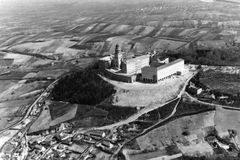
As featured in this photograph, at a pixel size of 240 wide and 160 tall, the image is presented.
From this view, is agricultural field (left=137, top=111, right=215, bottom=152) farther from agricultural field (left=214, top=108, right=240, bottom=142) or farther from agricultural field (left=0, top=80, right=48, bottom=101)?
agricultural field (left=0, top=80, right=48, bottom=101)

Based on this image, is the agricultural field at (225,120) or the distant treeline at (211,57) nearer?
the agricultural field at (225,120)

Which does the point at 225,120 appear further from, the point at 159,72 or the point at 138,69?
the point at 138,69

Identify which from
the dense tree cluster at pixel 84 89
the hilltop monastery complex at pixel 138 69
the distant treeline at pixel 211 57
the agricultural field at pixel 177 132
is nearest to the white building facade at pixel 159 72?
the hilltop monastery complex at pixel 138 69

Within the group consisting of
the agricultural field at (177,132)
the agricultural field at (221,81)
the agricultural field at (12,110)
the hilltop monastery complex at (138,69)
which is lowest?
the agricultural field at (12,110)

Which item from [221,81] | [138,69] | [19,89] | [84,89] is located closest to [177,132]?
[221,81]

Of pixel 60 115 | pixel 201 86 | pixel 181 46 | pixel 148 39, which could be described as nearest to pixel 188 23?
pixel 148 39

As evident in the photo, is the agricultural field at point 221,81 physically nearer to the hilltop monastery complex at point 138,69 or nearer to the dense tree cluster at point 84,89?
the hilltop monastery complex at point 138,69

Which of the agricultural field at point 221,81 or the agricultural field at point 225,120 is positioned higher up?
the agricultural field at point 221,81
